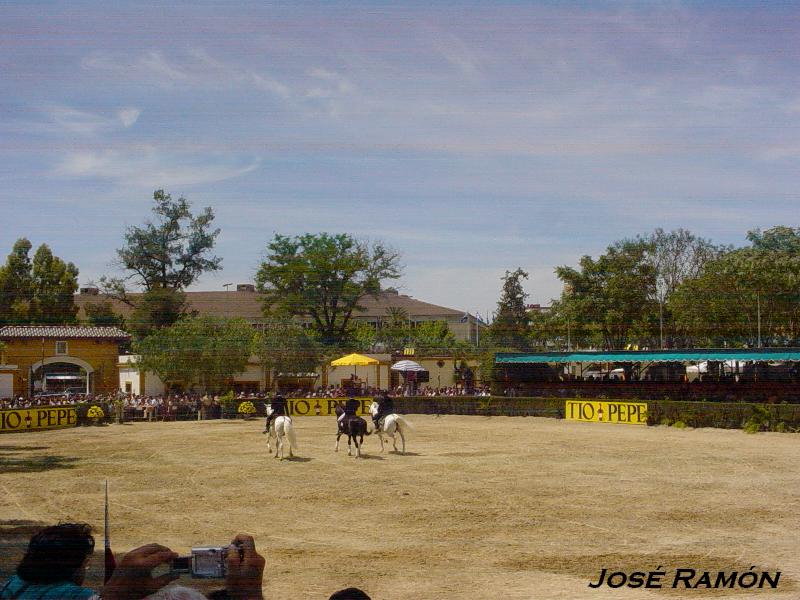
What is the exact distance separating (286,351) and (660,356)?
23.6 m

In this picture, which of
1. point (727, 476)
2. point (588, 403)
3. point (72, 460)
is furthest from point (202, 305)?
point (727, 476)

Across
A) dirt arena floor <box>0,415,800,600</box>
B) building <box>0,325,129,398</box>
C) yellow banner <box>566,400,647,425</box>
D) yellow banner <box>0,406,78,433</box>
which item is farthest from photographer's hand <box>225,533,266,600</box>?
building <box>0,325,129,398</box>

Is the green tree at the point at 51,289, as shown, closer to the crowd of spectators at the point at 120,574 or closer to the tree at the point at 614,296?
the tree at the point at 614,296

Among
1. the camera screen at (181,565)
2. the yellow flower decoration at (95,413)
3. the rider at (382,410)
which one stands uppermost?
the camera screen at (181,565)

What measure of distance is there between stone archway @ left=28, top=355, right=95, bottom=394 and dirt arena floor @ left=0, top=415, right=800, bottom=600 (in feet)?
80.9

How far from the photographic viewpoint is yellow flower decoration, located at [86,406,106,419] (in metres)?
38.2

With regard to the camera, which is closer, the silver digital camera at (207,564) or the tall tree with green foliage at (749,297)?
the silver digital camera at (207,564)

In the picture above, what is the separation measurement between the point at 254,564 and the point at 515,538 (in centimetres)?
961

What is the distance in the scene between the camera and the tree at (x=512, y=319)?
61.8m

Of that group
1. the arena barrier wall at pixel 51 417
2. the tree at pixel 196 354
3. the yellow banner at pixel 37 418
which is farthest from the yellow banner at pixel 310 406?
the yellow banner at pixel 37 418

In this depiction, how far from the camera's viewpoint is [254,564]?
3.55m

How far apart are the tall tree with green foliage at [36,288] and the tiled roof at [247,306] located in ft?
31.8

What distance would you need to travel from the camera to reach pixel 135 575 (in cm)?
334

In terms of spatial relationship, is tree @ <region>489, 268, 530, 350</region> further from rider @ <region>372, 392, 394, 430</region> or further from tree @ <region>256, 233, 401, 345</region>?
rider @ <region>372, 392, 394, 430</region>
